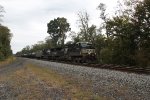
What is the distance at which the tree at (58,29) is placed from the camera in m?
124

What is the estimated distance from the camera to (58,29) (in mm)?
125062

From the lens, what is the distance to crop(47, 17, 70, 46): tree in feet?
405

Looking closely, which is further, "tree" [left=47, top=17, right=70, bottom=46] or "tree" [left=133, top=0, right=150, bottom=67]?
"tree" [left=47, top=17, right=70, bottom=46]

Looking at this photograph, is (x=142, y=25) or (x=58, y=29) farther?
(x=58, y=29)

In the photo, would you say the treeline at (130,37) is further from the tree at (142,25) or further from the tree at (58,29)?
the tree at (58,29)

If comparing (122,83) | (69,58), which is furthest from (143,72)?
(69,58)

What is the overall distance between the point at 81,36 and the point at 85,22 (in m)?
4.19

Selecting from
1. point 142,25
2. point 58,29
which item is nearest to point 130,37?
point 142,25

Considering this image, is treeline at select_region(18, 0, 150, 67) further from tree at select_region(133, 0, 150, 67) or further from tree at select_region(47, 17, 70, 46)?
tree at select_region(47, 17, 70, 46)

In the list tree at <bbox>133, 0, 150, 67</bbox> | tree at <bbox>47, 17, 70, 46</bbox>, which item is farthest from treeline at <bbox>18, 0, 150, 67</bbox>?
tree at <bbox>47, 17, 70, 46</bbox>

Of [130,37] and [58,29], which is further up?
[58,29]

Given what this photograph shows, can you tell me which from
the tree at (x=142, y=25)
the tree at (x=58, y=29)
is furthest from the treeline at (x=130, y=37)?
the tree at (x=58, y=29)

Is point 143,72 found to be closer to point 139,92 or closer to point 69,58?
point 139,92

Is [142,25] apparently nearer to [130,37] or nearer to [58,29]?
[130,37]
